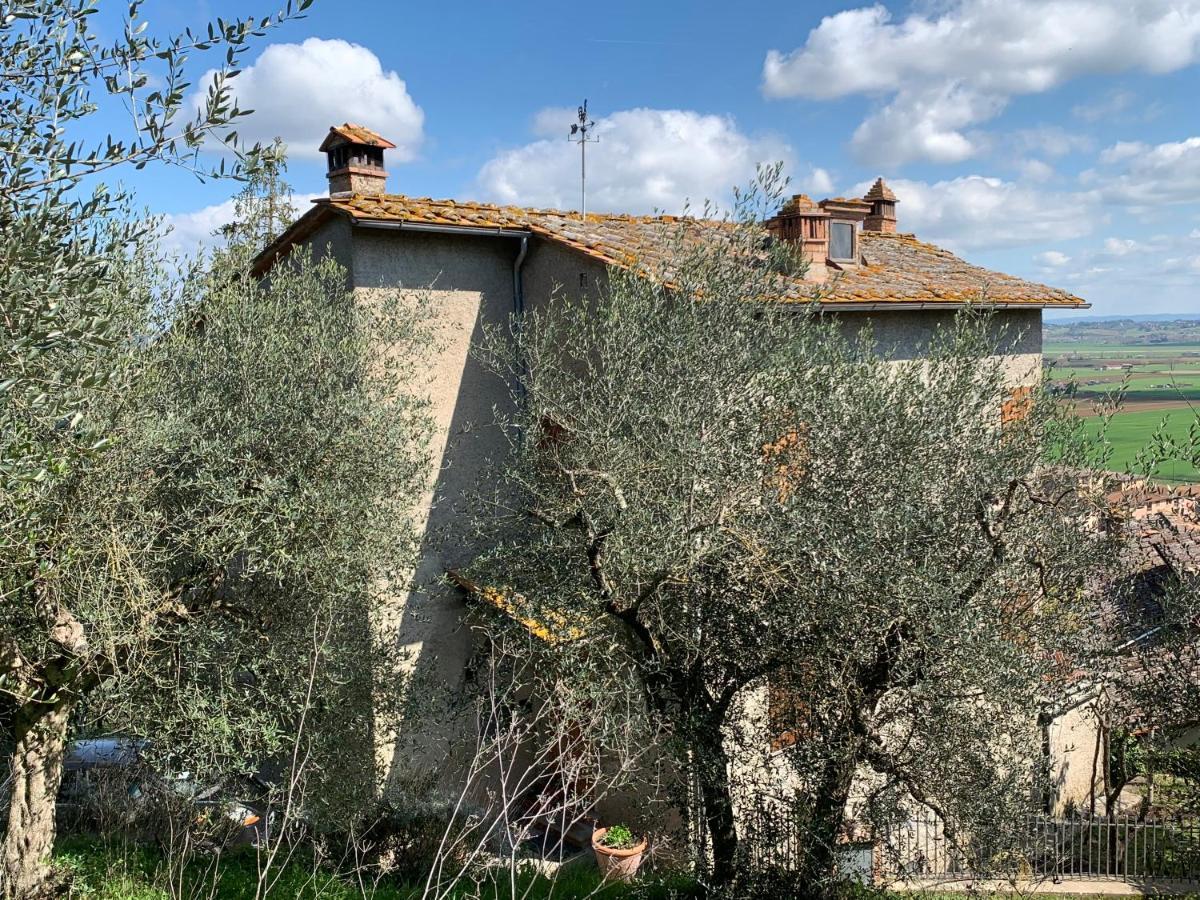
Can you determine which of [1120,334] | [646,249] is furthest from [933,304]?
[1120,334]

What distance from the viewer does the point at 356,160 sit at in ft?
48.1

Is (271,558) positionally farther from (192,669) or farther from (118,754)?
(118,754)

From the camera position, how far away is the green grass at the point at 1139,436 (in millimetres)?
8492

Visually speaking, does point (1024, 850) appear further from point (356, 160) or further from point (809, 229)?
point (356, 160)

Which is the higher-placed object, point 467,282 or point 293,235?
point 293,235

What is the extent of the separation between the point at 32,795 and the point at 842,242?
1330cm

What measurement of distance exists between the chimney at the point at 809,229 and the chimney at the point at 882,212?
18.7 feet

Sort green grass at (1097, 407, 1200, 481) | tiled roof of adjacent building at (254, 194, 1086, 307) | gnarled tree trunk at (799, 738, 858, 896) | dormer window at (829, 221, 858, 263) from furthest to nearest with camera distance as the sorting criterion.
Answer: dormer window at (829, 221, 858, 263), tiled roof of adjacent building at (254, 194, 1086, 307), green grass at (1097, 407, 1200, 481), gnarled tree trunk at (799, 738, 858, 896)

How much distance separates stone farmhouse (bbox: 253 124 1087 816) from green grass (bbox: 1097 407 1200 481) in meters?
3.47

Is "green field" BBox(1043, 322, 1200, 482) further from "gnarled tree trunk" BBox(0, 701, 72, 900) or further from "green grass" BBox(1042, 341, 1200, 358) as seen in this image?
"gnarled tree trunk" BBox(0, 701, 72, 900)

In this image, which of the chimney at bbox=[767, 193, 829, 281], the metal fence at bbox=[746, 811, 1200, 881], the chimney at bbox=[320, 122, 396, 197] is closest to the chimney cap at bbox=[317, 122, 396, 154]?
the chimney at bbox=[320, 122, 396, 197]

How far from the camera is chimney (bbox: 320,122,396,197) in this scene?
1455 cm

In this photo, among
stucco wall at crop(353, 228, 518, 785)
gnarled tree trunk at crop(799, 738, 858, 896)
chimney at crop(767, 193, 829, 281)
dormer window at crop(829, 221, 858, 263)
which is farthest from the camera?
dormer window at crop(829, 221, 858, 263)

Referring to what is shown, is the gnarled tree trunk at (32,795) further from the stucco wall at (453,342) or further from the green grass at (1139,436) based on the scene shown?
the green grass at (1139,436)
